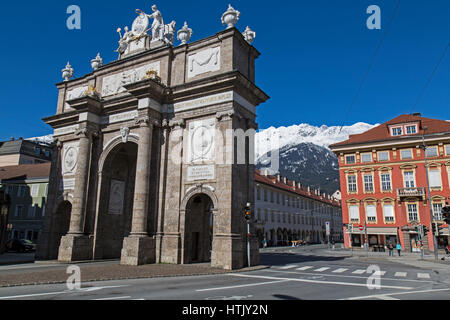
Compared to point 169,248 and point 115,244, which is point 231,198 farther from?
point 115,244

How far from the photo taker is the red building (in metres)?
38.6

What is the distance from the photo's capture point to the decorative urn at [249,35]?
883 inches

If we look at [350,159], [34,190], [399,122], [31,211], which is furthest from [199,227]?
[31,211]

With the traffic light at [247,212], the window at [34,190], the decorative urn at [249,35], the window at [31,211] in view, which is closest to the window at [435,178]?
the decorative urn at [249,35]

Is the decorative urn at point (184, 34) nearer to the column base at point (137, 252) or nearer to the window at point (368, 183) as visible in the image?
the column base at point (137, 252)

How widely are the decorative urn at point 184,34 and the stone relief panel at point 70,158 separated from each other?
1208cm

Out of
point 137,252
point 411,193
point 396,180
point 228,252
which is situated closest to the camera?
point 228,252

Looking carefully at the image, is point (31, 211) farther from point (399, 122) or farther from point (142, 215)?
point (399, 122)

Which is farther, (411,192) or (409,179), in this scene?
(409,179)

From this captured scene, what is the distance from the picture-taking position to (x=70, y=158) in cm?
2611

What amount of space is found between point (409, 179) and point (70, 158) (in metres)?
38.6

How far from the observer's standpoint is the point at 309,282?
13.0 metres

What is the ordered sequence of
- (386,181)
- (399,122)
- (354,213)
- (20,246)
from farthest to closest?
1. (354,213)
2. (399,122)
3. (386,181)
4. (20,246)
